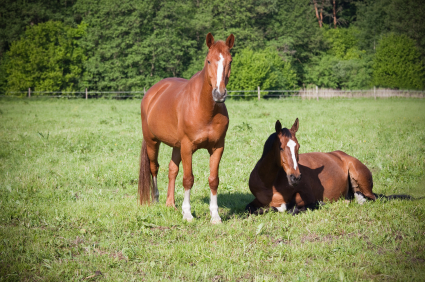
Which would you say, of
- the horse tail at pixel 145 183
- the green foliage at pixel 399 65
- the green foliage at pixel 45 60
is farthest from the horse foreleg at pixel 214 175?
the green foliage at pixel 399 65

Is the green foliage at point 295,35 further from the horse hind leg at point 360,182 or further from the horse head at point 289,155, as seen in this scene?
the horse head at point 289,155

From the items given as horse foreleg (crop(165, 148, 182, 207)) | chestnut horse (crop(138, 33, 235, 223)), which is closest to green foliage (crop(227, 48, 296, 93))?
horse foreleg (crop(165, 148, 182, 207))

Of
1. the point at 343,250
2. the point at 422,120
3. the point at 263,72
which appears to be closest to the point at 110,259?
the point at 343,250

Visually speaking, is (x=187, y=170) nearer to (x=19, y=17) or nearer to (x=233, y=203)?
(x=233, y=203)

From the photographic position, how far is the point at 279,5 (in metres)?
59.0

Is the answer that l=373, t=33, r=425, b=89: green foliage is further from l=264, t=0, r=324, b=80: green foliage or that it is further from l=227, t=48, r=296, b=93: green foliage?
l=227, t=48, r=296, b=93: green foliage

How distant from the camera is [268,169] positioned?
5.36 meters

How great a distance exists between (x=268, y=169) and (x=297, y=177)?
714mm

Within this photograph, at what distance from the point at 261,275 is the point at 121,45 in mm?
46324

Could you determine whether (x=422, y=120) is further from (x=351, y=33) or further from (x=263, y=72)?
(x=351, y=33)

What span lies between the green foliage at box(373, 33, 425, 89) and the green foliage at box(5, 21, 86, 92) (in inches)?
1711

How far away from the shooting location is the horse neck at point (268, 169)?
531cm

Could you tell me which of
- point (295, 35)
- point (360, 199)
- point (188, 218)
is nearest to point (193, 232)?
point (188, 218)

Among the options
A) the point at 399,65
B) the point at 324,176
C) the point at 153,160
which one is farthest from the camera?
the point at 399,65
